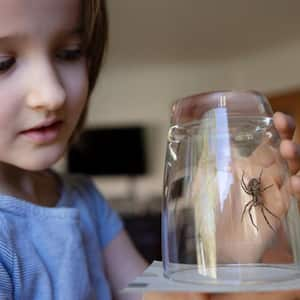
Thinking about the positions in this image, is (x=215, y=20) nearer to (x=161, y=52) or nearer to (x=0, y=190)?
(x=161, y=52)

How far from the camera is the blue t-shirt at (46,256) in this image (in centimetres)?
41

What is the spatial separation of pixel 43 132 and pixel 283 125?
208 mm

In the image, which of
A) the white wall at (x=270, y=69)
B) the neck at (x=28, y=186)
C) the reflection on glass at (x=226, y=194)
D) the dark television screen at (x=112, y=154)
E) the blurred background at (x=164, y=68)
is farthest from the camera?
the dark television screen at (x=112, y=154)

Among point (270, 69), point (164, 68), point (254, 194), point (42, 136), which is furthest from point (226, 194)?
point (164, 68)

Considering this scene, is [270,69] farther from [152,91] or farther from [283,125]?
[283,125]

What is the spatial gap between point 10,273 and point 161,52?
3.22 metres

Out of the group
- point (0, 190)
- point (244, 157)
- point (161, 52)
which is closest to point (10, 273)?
point (0, 190)

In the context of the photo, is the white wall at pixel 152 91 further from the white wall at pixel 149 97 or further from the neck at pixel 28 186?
the neck at pixel 28 186

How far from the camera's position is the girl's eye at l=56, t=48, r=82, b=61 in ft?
1.38

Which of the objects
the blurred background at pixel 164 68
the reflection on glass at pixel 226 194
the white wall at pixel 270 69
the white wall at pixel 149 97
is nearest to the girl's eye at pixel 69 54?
the reflection on glass at pixel 226 194

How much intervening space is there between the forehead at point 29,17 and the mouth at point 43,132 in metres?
0.08

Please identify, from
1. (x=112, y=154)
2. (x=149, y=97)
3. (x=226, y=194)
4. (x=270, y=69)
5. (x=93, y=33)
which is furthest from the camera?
(x=149, y=97)

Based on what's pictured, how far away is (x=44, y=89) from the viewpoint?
0.39 m

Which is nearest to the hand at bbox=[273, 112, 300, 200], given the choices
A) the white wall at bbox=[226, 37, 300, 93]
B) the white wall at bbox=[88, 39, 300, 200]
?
the white wall at bbox=[226, 37, 300, 93]
